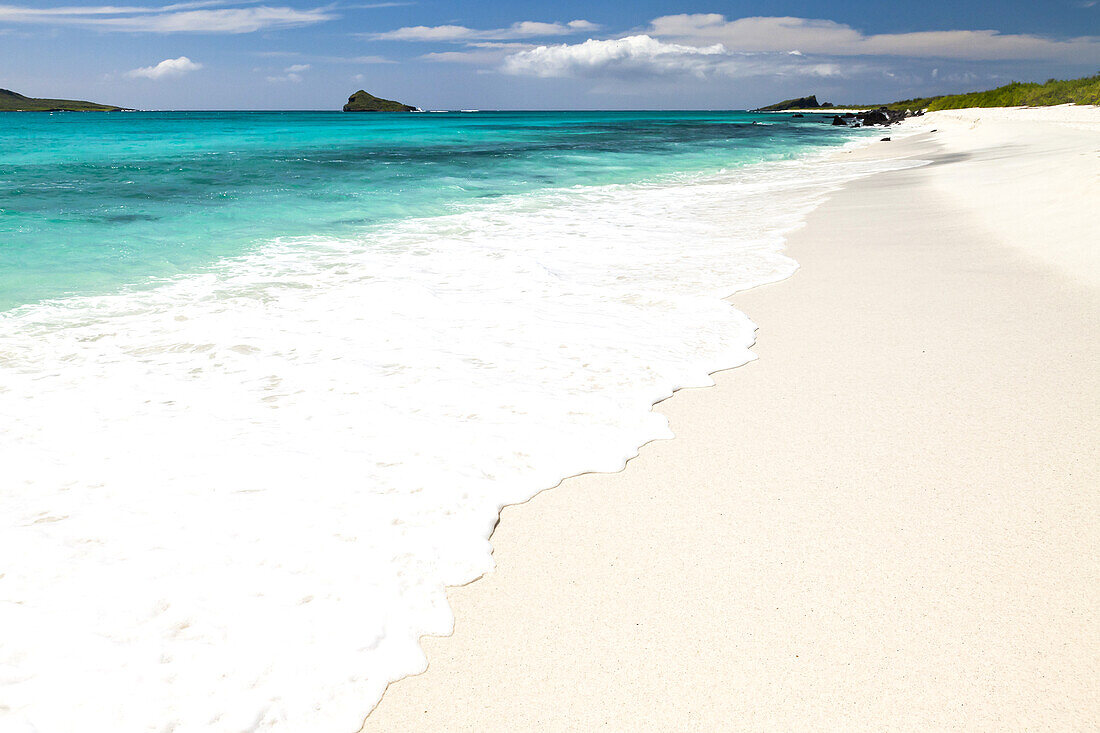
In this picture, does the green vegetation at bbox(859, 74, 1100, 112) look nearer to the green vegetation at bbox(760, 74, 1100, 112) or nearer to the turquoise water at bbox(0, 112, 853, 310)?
the green vegetation at bbox(760, 74, 1100, 112)

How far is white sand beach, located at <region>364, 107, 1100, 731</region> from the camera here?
6.72 ft

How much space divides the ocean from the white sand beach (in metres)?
0.27

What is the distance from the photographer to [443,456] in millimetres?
3521

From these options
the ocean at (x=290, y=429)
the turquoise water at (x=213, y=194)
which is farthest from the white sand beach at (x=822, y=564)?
the turquoise water at (x=213, y=194)

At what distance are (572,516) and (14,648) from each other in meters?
2.12

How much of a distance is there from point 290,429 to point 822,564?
289cm

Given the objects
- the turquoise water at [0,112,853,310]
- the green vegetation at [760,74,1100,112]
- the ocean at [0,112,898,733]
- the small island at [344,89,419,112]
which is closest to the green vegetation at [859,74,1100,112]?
the green vegetation at [760,74,1100,112]

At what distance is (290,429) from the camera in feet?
12.5

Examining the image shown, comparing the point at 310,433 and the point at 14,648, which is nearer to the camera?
the point at 14,648

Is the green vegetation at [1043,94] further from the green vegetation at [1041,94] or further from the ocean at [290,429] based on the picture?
the ocean at [290,429]

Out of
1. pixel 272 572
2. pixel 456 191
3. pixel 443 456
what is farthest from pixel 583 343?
pixel 456 191

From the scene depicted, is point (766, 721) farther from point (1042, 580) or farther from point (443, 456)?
point (443, 456)

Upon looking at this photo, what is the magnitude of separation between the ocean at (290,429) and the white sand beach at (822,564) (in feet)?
0.88

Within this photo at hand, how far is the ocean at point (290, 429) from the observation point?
2250 mm
